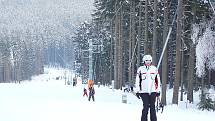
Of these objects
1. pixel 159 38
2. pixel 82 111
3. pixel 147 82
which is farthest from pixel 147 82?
pixel 159 38

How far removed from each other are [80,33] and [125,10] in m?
47.7

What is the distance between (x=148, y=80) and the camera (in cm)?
1084

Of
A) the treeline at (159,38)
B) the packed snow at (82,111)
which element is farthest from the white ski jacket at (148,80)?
the treeline at (159,38)

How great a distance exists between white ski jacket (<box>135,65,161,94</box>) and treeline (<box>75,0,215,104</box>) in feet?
34.3

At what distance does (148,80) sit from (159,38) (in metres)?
36.5

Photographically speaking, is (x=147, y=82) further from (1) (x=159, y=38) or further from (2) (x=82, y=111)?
(1) (x=159, y=38)

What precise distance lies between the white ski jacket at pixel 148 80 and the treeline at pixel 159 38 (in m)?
10.5

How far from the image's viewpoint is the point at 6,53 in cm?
12431

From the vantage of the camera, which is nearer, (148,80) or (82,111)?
(148,80)

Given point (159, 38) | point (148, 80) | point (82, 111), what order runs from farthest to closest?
1. point (159, 38)
2. point (82, 111)
3. point (148, 80)

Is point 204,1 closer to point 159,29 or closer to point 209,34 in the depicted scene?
point 209,34

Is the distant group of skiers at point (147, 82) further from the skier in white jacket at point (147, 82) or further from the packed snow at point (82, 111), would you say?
the packed snow at point (82, 111)

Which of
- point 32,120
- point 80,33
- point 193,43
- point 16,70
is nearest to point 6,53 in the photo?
point 16,70

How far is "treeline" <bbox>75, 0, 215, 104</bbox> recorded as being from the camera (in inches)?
1070
